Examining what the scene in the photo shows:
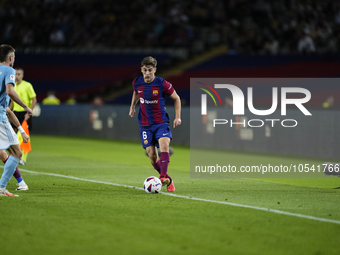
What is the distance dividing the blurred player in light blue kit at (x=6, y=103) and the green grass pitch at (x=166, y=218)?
1.56 feet

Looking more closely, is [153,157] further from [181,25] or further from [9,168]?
[181,25]

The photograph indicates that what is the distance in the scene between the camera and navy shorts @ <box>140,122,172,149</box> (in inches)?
360

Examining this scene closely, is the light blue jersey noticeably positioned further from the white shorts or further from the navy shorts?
the navy shorts

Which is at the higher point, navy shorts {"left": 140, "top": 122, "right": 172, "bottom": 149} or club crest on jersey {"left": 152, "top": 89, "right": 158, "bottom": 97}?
club crest on jersey {"left": 152, "top": 89, "right": 158, "bottom": 97}

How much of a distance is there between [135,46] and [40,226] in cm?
2279

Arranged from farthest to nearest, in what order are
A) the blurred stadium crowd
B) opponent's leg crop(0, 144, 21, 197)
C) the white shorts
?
1. the blurred stadium crowd
2. opponent's leg crop(0, 144, 21, 197)
3. the white shorts

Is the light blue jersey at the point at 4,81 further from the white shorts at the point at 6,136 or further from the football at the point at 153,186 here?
the football at the point at 153,186

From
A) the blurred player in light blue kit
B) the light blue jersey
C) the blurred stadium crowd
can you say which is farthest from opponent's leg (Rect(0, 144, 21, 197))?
the blurred stadium crowd

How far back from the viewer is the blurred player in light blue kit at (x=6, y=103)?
788 centimetres

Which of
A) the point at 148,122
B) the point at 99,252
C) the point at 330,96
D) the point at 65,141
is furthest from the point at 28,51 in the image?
the point at 99,252

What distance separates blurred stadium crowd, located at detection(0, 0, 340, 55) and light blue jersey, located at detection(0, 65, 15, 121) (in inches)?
808

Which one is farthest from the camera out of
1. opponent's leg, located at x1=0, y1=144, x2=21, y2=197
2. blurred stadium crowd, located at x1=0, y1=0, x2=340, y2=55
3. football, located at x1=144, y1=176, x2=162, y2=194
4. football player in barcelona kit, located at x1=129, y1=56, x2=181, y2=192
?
blurred stadium crowd, located at x1=0, y1=0, x2=340, y2=55

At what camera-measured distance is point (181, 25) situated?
91.7 ft

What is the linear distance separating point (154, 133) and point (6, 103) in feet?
7.84
